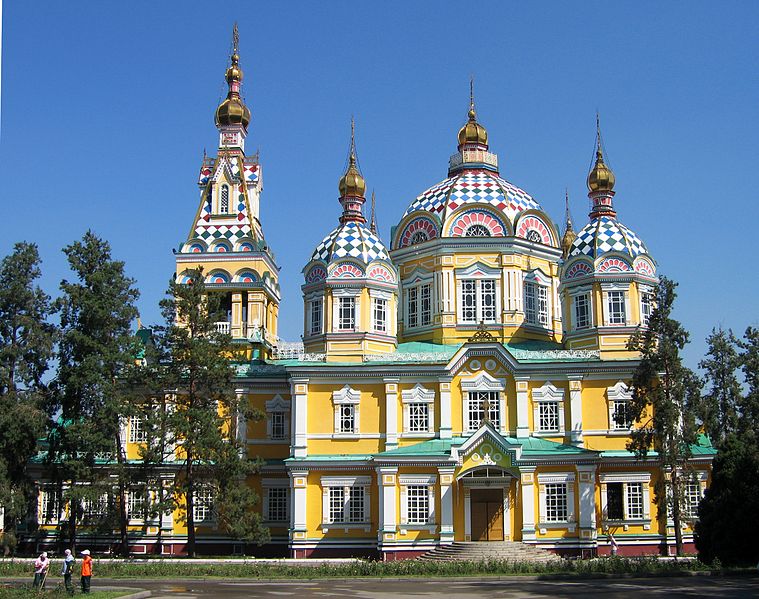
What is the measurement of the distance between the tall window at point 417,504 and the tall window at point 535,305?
10.2 m

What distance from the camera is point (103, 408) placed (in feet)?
121

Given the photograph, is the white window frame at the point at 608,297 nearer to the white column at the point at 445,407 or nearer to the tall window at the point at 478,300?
the tall window at the point at 478,300

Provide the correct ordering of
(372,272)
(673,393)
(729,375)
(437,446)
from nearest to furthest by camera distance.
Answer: (673,393), (437,446), (372,272), (729,375)

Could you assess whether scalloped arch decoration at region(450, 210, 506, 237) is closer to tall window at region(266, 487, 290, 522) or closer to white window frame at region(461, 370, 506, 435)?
white window frame at region(461, 370, 506, 435)

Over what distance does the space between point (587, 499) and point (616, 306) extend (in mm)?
8483

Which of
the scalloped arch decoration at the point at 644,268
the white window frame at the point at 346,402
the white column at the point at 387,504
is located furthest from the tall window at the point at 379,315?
the scalloped arch decoration at the point at 644,268

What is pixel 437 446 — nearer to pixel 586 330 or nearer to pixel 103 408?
pixel 586 330

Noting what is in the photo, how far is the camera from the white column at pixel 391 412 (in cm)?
3959

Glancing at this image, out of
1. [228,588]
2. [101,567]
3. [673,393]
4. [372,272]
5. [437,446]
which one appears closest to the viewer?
[228,588]

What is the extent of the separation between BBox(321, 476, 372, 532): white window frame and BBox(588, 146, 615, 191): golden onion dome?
1723 cm

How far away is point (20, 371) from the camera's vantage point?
3869cm

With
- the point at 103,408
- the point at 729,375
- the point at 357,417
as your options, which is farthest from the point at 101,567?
the point at 729,375

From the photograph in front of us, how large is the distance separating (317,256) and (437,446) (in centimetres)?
1030

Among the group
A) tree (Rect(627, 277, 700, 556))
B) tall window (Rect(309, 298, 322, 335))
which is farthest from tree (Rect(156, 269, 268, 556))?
tree (Rect(627, 277, 700, 556))
